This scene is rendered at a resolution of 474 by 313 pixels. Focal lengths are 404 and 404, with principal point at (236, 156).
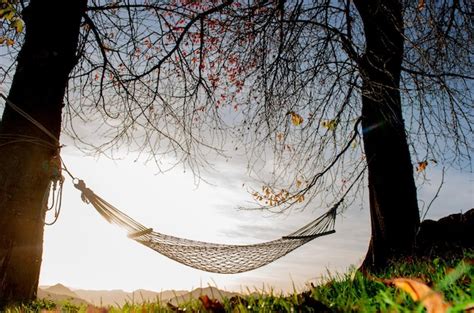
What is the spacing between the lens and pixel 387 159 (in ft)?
14.2

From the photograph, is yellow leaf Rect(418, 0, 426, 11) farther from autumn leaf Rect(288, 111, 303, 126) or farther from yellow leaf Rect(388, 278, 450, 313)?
yellow leaf Rect(388, 278, 450, 313)

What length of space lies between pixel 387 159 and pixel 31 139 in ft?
11.3

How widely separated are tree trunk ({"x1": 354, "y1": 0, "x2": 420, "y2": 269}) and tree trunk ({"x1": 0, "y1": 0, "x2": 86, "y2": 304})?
283 centimetres

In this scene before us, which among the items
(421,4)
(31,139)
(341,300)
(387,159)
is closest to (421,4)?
(421,4)

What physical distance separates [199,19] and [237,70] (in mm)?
726

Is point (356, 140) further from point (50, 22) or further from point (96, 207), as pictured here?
point (50, 22)

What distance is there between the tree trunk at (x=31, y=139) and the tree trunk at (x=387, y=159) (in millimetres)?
2834

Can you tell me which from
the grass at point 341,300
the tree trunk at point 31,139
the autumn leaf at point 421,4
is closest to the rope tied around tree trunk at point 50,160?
the tree trunk at point 31,139

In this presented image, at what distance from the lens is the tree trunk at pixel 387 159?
4.16 meters

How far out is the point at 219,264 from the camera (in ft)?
11.9

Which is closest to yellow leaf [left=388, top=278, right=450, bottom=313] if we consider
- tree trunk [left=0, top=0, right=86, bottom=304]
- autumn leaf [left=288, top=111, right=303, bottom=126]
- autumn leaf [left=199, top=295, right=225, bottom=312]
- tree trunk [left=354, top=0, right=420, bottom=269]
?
autumn leaf [left=199, top=295, right=225, bottom=312]

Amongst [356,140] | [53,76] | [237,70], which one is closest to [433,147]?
[356,140]

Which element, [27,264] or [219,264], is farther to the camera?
[219,264]

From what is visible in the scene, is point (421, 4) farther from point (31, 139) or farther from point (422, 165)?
point (31, 139)
